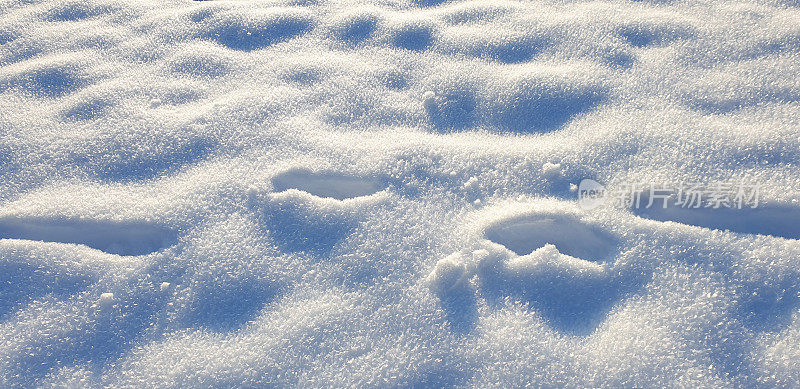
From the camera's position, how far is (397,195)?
1.19 metres

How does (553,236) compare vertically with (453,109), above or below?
below

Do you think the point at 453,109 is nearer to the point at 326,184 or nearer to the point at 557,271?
the point at 326,184

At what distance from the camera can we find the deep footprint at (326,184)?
4.00ft

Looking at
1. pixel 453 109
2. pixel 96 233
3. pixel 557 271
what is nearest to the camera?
pixel 557 271

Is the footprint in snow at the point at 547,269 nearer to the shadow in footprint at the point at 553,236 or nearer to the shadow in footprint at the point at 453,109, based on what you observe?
the shadow in footprint at the point at 553,236

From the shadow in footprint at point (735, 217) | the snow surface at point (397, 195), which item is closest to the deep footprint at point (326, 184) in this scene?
Result: the snow surface at point (397, 195)

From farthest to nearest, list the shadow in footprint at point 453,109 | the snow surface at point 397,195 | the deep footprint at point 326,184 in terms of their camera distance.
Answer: the shadow in footprint at point 453,109, the deep footprint at point 326,184, the snow surface at point 397,195

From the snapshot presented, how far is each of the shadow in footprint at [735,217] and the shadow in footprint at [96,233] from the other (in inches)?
43.9

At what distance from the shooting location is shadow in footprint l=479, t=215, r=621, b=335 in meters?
1.00

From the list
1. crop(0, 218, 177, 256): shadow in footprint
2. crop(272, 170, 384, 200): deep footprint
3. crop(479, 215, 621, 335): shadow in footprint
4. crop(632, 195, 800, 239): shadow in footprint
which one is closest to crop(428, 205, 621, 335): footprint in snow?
crop(479, 215, 621, 335): shadow in footprint

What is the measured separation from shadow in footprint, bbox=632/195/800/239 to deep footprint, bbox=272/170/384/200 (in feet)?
2.09

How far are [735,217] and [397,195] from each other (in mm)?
771

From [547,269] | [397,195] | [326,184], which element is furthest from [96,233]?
[547,269]

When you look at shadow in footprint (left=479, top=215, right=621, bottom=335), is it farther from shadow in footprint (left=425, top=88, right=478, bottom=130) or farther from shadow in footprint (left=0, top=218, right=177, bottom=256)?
shadow in footprint (left=0, top=218, right=177, bottom=256)
